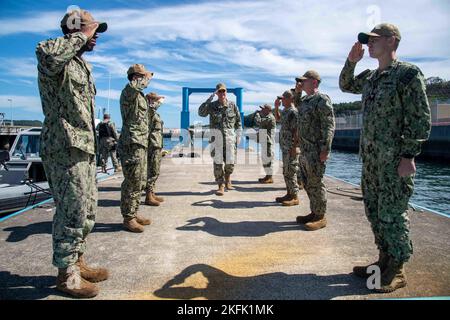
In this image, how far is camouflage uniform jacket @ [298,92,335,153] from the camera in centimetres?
445

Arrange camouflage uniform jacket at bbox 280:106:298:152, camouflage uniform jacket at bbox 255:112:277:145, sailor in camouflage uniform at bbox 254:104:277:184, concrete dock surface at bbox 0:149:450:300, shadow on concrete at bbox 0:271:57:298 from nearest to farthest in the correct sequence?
1. shadow on concrete at bbox 0:271:57:298
2. concrete dock surface at bbox 0:149:450:300
3. camouflage uniform jacket at bbox 280:106:298:152
4. sailor in camouflage uniform at bbox 254:104:277:184
5. camouflage uniform jacket at bbox 255:112:277:145

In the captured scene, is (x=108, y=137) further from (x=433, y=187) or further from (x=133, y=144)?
(x=433, y=187)

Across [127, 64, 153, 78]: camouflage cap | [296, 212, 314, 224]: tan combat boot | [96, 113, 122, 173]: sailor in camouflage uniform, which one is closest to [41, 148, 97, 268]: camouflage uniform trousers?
[127, 64, 153, 78]: camouflage cap

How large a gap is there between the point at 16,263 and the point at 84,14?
8.37 feet

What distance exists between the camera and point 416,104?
2.68 m

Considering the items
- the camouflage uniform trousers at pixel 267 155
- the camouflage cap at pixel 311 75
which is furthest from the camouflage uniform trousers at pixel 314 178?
the camouflage uniform trousers at pixel 267 155

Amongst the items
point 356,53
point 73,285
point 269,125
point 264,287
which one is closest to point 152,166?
point 73,285

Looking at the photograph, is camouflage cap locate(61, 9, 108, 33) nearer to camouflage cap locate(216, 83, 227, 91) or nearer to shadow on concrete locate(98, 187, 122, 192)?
camouflage cap locate(216, 83, 227, 91)

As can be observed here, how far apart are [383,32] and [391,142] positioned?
3.18 ft

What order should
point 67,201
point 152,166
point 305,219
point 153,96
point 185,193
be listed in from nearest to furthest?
1. point 67,201
2. point 305,219
3. point 152,166
4. point 153,96
5. point 185,193

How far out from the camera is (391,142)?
112 inches

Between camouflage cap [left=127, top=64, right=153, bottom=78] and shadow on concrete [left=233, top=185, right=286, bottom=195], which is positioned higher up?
camouflage cap [left=127, top=64, right=153, bottom=78]

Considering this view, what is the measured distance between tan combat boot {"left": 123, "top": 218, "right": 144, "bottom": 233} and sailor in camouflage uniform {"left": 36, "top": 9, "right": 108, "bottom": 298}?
1.65 metres

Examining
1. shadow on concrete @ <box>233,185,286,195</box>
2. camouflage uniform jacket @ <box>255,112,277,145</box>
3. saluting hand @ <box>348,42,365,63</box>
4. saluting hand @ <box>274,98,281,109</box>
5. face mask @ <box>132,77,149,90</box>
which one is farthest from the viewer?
camouflage uniform jacket @ <box>255,112,277,145</box>
